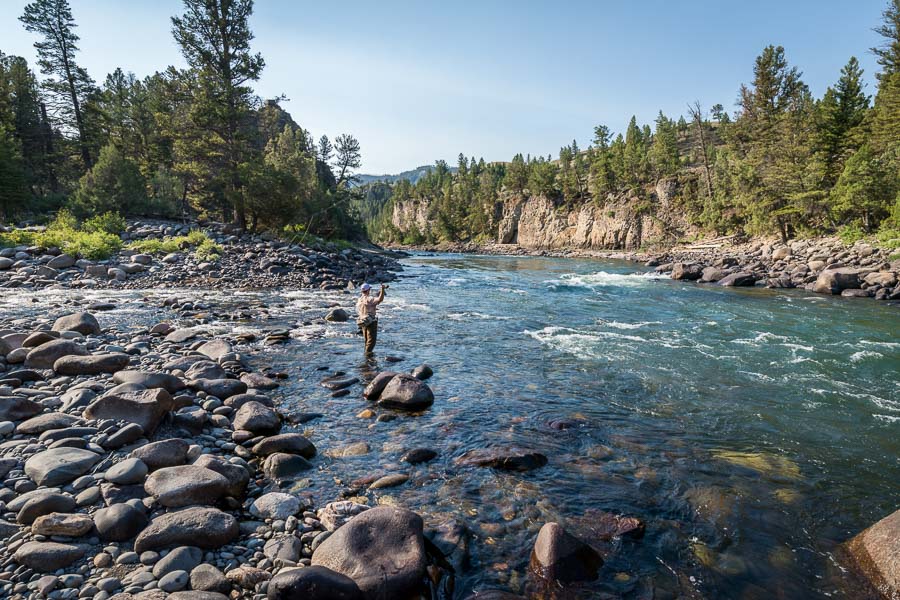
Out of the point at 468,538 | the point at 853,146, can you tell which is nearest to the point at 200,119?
the point at 468,538

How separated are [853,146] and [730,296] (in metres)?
34.6

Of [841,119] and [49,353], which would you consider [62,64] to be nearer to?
[49,353]

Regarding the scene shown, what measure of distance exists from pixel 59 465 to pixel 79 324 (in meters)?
8.59

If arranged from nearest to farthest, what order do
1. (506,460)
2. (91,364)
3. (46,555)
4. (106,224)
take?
(46,555) < (506,460) < (91,364) < (106,224)

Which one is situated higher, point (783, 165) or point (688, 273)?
point (783, 165)

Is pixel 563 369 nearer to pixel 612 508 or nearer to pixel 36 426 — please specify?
pixel 612 508

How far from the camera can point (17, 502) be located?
13.9 feet

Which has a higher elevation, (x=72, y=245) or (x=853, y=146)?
(x=853, y=146)

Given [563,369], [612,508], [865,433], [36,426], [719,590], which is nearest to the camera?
[719,590]

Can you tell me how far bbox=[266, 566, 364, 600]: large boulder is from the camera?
3473 mm

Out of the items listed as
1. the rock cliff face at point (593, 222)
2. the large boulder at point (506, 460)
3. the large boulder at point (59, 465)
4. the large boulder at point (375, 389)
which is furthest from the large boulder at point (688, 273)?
the rock cliff face at point (593, 222)

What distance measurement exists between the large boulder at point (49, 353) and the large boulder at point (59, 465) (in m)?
4.44

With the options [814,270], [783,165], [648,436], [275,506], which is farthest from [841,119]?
[275,506]

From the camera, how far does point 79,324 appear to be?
11.4 meters
